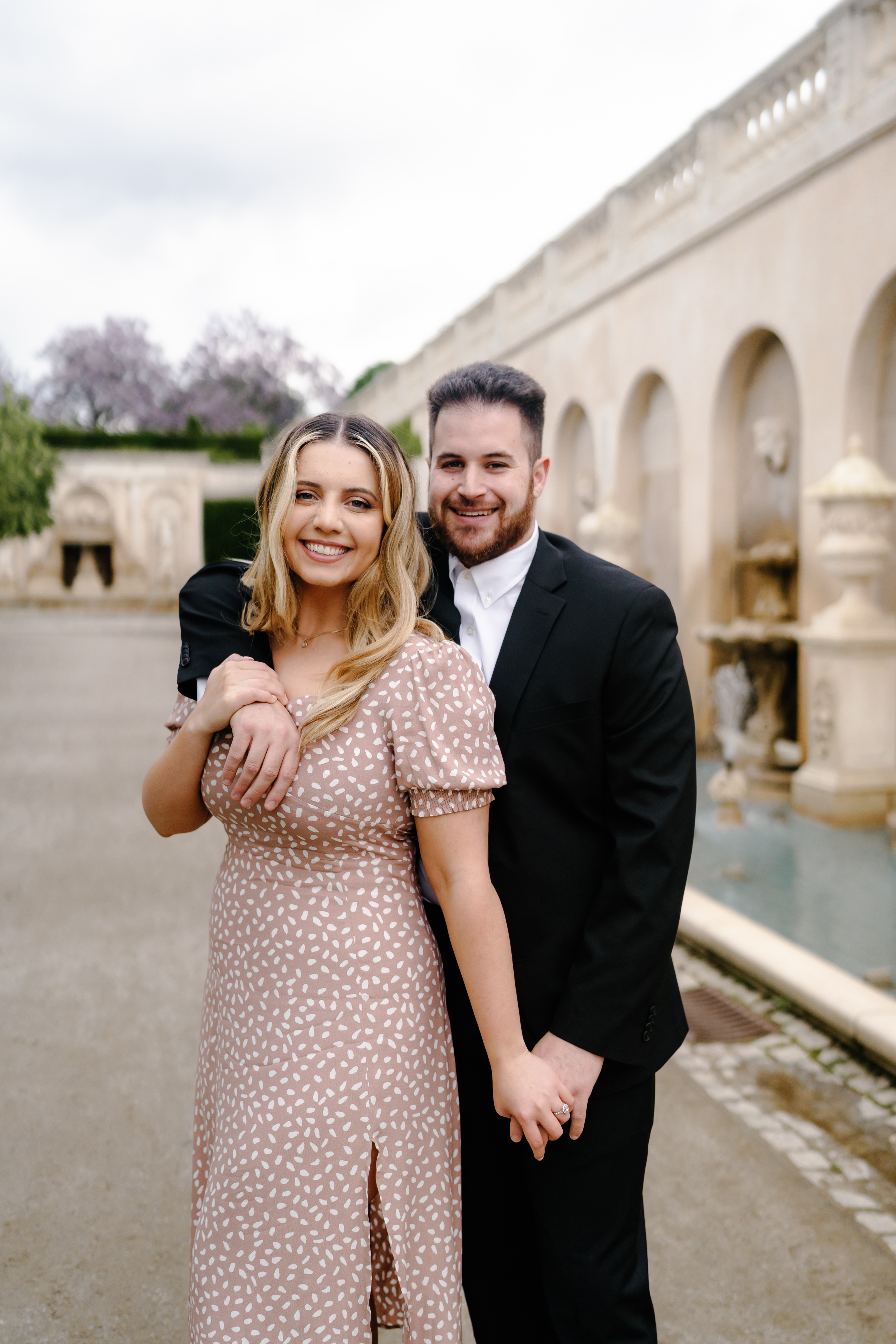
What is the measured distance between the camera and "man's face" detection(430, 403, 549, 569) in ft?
6.23

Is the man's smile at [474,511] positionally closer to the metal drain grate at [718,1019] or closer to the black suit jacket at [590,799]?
the black suit jacket at [590,799]

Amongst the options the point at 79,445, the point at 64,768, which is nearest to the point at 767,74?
the point at 64,768

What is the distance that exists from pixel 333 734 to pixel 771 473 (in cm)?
978

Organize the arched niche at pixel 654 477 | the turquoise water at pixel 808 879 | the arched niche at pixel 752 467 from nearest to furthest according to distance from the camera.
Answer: the turquoise water at pixel 808 879
the arched niche at pixel 752 467
the arched niche at pixel 654 477

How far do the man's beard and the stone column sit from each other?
6669 millimetres

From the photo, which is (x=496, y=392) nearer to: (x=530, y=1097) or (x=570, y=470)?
(x=530, y=1097)

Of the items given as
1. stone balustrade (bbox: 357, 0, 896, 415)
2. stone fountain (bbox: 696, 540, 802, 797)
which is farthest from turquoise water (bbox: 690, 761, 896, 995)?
stone balustrade (bbox: 357, 0, 896, 415)

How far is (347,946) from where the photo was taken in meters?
1.71

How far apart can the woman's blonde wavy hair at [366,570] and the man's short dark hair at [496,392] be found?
0.15m

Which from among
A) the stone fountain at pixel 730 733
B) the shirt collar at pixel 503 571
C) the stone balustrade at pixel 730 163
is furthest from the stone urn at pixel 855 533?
the shirt collar at pixel 503 571

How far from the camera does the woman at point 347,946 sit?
1673 millimetres

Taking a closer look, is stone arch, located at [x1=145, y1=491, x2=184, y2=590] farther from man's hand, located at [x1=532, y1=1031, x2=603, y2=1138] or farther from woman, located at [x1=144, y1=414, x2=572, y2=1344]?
man's hand, located at [x1=532, y1=1031, x2=603, y2=1138]

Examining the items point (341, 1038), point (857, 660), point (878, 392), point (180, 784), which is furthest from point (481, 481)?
point (878, 392)

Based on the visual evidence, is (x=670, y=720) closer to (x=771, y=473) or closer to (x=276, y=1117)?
(x=276, y=1117)
